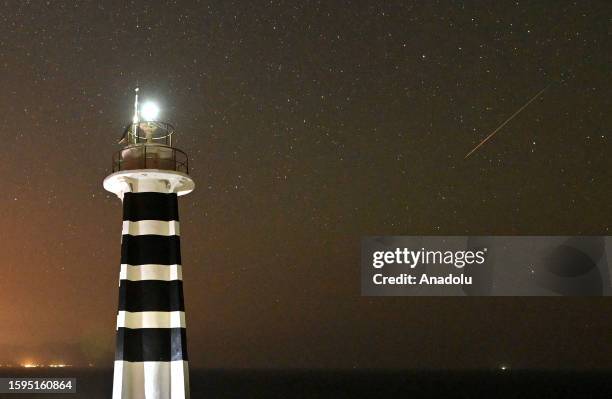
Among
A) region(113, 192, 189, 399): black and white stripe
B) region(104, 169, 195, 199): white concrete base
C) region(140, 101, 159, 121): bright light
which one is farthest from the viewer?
region(140, 101, 159, 121): bright light

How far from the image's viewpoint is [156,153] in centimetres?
1062

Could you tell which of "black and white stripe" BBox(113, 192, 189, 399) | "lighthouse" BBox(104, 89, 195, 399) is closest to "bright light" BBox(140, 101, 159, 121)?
"lighthouse" BBox(104, 89, 195, 399)

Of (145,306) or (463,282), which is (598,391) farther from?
(145,306)

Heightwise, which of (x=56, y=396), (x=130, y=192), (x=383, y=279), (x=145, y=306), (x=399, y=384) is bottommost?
(x=145, y=306)

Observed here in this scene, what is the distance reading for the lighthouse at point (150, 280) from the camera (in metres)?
10.2

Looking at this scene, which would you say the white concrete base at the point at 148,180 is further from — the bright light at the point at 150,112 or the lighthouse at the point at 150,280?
the bright light at the point at 150,112

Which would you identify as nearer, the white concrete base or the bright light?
the white concrete base

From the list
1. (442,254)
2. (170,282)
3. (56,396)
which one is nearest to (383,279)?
(442,254)

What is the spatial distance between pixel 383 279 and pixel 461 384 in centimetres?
6663

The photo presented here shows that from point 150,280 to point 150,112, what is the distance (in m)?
2.25

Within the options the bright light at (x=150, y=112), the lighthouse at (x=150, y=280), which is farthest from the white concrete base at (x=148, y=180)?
the bright light at (x=150, y=112)

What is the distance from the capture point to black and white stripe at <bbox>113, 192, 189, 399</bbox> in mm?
10211

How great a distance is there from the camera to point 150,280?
1034 centimetres

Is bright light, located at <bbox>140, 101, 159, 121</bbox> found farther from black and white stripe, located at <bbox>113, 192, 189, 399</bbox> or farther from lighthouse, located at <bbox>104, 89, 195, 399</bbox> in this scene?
black and white stripe, located at <bbox>113, 192, 189, 399</bbox>
